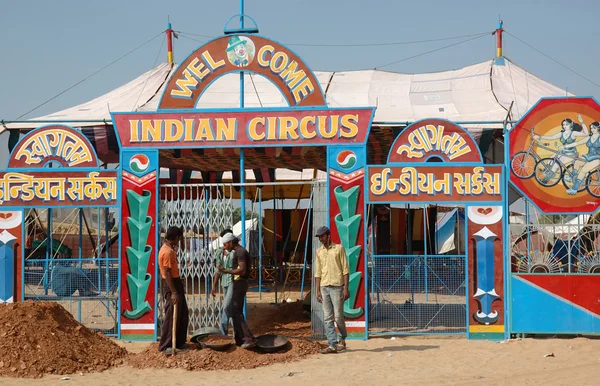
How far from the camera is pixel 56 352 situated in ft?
31.3

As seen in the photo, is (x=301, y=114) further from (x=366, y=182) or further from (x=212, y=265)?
(x=212, y=265)

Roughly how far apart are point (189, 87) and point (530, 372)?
6.63 meters

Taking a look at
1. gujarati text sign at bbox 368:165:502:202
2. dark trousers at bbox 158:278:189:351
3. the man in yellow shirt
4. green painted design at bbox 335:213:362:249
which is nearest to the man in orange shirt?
dark trousers at bbox 158:278:189:351

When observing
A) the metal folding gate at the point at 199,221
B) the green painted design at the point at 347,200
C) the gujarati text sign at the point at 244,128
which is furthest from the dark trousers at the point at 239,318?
the gujarati text sign at the point at 244,128

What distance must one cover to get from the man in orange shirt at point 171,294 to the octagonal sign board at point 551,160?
537cm

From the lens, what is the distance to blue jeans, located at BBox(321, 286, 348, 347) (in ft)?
34.0

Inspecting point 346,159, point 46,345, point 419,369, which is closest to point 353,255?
point 346,159

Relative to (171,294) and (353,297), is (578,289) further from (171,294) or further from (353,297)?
(171,294)

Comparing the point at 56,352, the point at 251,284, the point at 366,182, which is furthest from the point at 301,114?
the point at 251,284

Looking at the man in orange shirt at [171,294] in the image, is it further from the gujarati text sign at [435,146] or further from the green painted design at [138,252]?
the gujarati text sign at [435,146]

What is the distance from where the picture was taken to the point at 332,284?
10352mm

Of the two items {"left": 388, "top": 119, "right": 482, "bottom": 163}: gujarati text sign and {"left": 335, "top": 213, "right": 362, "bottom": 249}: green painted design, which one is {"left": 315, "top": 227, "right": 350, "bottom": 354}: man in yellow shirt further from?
{"left": 388, "top": 119, "right": 482, "bottom": 163}: gujarati text sign

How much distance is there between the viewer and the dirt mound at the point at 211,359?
960 cm

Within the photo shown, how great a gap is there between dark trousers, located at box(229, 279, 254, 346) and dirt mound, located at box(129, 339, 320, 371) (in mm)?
163
